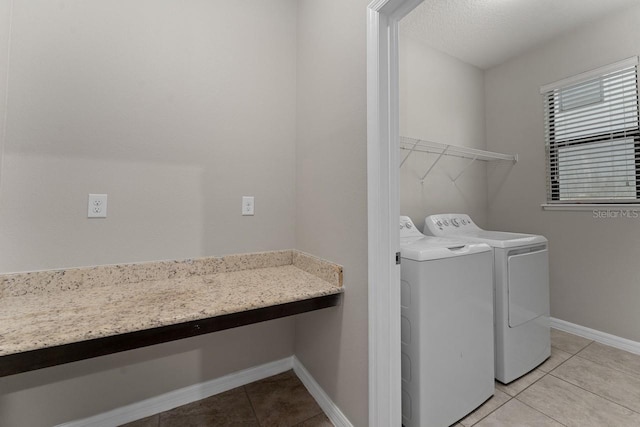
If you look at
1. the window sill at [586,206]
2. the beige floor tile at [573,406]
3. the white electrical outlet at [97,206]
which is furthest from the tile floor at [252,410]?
the window sill at [586,206]

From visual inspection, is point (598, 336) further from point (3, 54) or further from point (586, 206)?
point (3, 54)

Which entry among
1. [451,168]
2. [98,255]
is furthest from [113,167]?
[451,168]

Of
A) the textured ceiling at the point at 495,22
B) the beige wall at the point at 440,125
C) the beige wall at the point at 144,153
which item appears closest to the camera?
the beige wall at the point at 144,153

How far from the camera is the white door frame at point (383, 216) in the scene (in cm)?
111

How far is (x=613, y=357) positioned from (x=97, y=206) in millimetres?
3606

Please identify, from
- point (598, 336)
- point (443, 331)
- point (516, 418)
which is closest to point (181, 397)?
point (443, 331)

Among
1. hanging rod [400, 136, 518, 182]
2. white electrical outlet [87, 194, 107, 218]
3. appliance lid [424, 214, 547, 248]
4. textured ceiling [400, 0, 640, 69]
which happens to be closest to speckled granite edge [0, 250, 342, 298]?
white electrical outlet [87, 194, 107, 218]

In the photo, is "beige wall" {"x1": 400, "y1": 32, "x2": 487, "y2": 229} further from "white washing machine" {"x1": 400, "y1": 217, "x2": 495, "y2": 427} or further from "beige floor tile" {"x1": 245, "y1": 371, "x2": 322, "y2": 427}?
"beige floor tile" {"x1": 245, "y1": 371, "x2": 322, "y2": 427}

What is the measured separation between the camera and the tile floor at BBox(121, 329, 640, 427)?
1401 mm

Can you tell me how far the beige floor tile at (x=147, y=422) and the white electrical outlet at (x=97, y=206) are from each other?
110 cm

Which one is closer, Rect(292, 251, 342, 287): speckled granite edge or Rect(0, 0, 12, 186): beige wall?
Rect(0, 0, 12, 186): beige wall

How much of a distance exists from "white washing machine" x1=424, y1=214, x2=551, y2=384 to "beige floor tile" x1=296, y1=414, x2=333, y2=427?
1158 mm

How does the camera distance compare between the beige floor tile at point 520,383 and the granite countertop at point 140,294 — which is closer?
the granite countertop at point 140,294

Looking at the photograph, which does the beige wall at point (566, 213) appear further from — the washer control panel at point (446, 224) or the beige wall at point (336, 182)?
the beige wall at point (336, 182)
